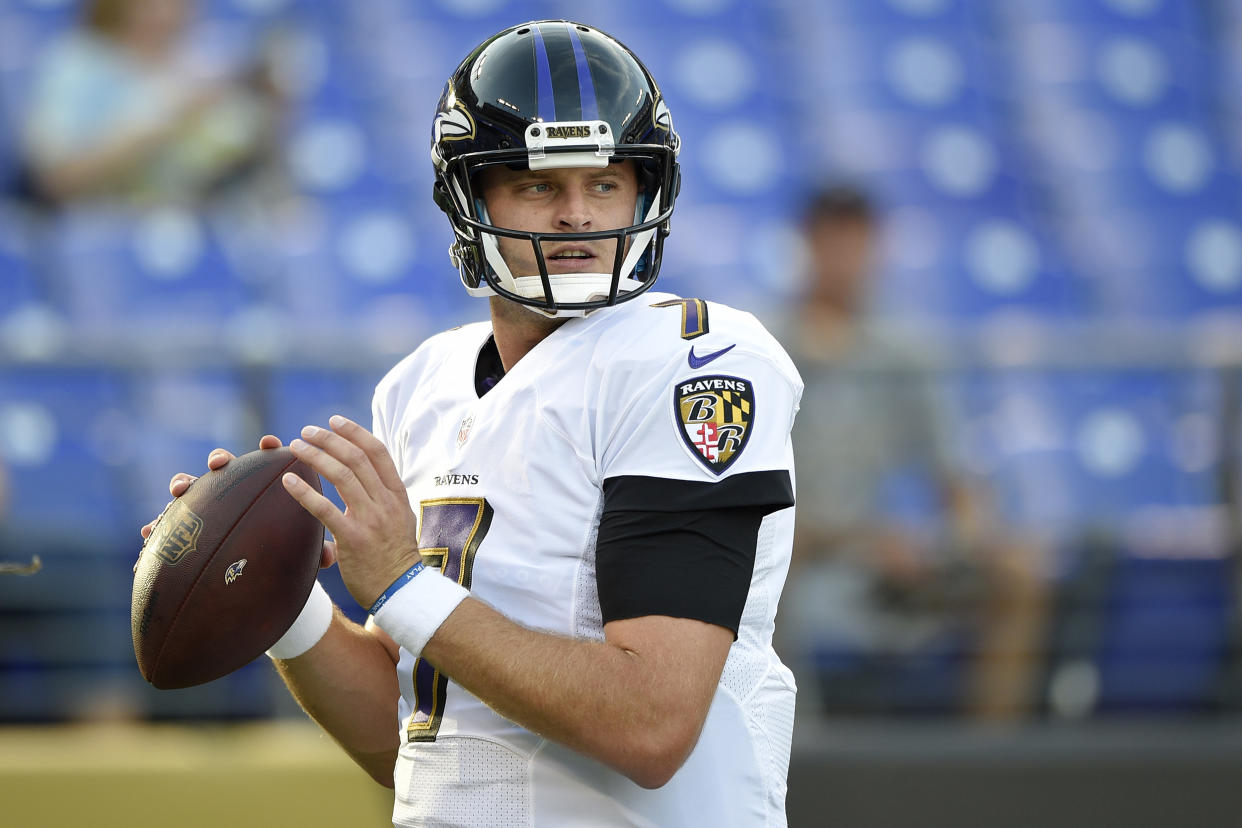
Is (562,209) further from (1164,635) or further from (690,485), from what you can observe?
(1164,635)

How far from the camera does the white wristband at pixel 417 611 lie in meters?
1.80

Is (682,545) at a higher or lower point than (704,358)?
lower

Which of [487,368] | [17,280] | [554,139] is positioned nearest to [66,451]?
[17,280]

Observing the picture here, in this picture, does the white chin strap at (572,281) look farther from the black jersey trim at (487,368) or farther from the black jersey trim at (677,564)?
the black jersey trim at (677,564)

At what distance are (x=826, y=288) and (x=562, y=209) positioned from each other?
117 inches

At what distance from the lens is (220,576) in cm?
199

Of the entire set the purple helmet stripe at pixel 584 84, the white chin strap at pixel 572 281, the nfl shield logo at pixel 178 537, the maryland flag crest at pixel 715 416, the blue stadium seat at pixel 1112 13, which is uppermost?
the blue stadium seat at pixel 1112 13

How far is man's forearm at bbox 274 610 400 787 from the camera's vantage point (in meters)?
2.20

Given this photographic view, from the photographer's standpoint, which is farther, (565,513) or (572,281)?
(572,281)

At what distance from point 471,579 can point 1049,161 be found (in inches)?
237

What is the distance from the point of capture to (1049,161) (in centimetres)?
727

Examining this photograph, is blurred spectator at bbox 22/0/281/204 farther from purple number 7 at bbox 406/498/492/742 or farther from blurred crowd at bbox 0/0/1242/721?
purple number 7 at bbox 406/498/492/742

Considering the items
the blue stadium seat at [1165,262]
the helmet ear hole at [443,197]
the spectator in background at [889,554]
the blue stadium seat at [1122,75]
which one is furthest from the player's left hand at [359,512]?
the blue stadium seat at [1122,75]

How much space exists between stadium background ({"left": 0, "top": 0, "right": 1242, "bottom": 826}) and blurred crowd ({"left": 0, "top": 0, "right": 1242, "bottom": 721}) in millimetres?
15
